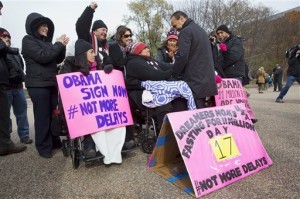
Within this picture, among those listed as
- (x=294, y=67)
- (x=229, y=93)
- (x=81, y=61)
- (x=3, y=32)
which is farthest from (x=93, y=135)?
(x=294, y=67)

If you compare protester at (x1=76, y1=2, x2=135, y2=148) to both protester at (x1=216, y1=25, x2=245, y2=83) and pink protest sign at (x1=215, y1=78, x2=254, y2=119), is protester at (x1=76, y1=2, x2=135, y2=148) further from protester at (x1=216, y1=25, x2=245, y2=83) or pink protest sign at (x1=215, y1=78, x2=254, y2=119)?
protester at (x1=216, y1=25, x2=245, y2=83)

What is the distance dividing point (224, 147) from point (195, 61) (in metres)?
1.15

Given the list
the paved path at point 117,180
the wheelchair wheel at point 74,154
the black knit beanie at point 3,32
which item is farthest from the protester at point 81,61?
the black knit beanie at point 3,32

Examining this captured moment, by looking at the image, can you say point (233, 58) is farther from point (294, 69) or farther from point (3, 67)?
point (294, 69)

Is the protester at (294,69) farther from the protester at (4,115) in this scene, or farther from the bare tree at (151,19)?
the bare tree at (151,19)

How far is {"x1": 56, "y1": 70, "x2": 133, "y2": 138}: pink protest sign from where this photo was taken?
3393 millimetres

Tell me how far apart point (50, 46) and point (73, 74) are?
76 centimetres

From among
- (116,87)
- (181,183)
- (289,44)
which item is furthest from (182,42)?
(289,44)

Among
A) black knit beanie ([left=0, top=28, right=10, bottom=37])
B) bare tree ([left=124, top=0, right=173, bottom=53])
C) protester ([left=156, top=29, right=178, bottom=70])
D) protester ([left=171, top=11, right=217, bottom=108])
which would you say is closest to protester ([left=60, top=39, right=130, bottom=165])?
protester ([left=171, top=11, right=217, bottom=108])

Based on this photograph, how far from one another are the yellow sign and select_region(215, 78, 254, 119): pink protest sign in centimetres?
145

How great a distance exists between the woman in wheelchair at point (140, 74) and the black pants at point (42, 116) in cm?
115

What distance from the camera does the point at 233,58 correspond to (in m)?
4.96

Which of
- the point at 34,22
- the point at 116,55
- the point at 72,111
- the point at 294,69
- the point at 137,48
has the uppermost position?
the point at 34,22

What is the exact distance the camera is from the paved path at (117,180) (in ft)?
8.79
